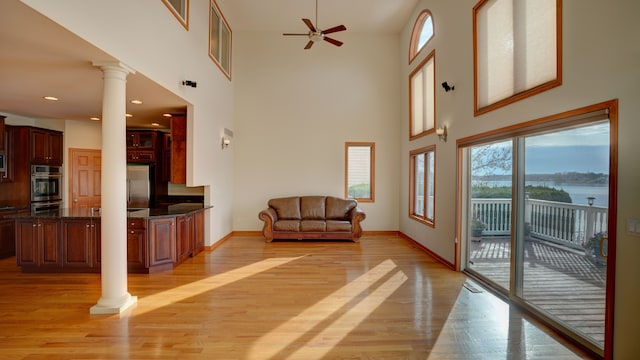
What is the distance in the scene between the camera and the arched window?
5.91 metres

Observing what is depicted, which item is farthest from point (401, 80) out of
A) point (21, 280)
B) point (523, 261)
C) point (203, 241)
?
point (21, 280)

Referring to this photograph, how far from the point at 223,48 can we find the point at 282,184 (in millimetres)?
3425

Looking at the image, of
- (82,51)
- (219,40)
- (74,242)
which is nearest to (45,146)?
(74,242)

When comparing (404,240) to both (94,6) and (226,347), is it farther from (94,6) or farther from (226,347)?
(94,6)

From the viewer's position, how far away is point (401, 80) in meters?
7.40

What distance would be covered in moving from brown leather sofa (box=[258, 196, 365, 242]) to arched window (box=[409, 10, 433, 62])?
12.3ft

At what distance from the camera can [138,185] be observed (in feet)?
22.5

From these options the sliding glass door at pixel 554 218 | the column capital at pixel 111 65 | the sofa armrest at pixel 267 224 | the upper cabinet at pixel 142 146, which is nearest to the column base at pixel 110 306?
the column capital at pixel 111 65

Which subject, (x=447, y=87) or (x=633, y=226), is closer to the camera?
(x=633, y=226)

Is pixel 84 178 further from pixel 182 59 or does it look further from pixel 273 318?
pixel 273 318

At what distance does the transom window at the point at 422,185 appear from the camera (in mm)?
5738

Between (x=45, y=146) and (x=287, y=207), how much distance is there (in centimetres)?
510

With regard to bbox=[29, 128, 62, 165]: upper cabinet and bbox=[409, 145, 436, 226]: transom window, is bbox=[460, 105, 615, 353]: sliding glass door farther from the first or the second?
bbox=[29, 128, 62, 165]: upper cabinet

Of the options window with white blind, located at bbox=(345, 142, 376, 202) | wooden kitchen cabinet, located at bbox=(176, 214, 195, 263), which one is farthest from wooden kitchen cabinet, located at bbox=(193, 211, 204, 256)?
window with white blind, located at bbox=(345, 142, 376, 202)
